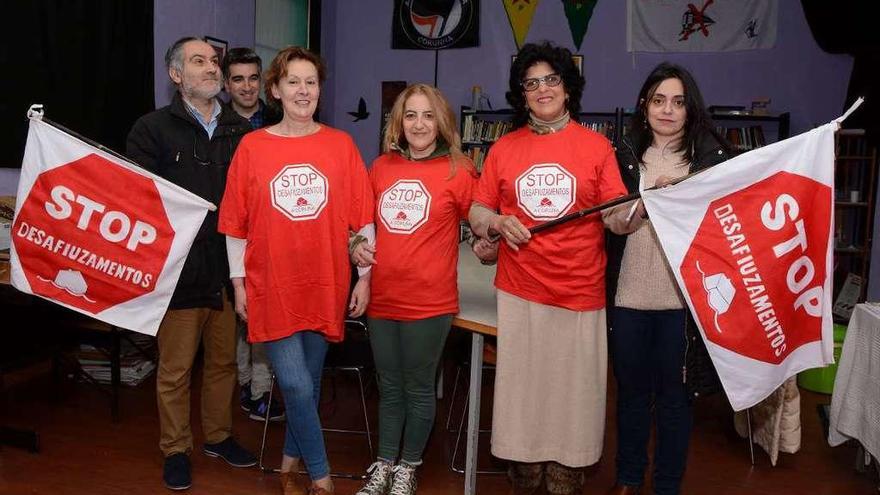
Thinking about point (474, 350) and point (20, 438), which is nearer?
point (474, 350)

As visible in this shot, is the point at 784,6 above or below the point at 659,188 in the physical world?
above

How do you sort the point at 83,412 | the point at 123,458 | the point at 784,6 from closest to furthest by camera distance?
1. the point at 123,458
2. the point at 83,412
3. the point at 784,6

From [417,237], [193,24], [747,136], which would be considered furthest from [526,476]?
[747,136]

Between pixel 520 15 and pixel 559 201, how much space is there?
5301mm

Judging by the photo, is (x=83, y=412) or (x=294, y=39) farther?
(x=294, y=39)

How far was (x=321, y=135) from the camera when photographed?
2334 mm

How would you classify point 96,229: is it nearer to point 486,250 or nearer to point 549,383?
point 486,250

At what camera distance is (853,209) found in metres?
6.08

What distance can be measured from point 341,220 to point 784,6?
5.71 m

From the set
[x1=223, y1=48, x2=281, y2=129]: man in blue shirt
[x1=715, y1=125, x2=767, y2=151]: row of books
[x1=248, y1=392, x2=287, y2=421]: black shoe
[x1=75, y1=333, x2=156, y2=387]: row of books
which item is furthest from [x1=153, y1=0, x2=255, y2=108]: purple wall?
[x1=715, y1=125, x2=767, y2=151]: row of books

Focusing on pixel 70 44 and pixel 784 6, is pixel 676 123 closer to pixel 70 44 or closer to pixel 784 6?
pixel 70 44

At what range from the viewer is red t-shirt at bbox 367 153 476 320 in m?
2.35

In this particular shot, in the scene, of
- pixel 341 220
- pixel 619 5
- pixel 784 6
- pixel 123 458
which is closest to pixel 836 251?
pixel 784 6

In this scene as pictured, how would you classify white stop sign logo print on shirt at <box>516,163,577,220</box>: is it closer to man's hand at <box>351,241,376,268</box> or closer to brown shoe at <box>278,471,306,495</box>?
man's hand at <box>351,241,376,268</box>
